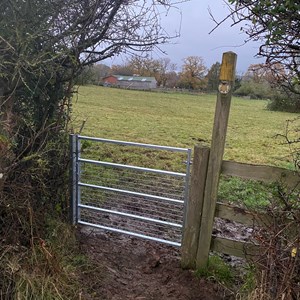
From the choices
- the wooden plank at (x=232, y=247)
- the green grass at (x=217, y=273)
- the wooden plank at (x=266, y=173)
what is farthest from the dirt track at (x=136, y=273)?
the wooden plank at (x=266, y=173)

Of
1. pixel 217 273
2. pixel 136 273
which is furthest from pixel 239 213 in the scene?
pixel 136 273

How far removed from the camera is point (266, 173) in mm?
2793

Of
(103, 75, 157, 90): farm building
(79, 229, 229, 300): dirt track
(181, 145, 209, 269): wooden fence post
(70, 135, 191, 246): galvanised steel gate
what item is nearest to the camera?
(79, 229, 229, 300): dirt track

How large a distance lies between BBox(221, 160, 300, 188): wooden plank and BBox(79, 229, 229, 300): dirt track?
1.05 metres

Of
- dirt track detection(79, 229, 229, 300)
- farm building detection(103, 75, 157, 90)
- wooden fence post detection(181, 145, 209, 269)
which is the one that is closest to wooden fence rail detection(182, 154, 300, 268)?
wooden fence post detection(181, 145, 209, 269)

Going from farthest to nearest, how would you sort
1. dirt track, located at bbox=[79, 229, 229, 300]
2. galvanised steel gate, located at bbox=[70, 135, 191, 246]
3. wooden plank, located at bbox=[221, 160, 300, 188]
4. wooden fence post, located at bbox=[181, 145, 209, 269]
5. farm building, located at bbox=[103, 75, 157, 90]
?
farm building, located at bbox=[103, 75, 157, 90]
galvanised steel gate, located at bbox=[70, 135, 191, 246]
wooden fence post, located at bbox=[181, 145, 209, 269]
dirt track, located at bbox=[79, 229, 229, 300]
wooden plank, located at bbox=[221, 160, 300, 188]

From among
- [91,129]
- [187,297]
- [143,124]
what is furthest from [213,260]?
[143,124]

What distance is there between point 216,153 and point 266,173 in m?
0.45

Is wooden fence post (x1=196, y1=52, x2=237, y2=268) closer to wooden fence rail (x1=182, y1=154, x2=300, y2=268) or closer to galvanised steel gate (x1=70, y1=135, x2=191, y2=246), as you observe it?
wooden fence rail (x1=182, y1=154, x2=300, y2=268)

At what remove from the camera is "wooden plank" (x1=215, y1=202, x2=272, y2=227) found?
8.96 feet

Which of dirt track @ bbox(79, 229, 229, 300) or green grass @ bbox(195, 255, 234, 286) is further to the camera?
green grass @ bbox(195, 255, 234, 286)

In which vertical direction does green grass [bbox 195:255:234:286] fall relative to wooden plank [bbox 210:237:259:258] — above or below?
below

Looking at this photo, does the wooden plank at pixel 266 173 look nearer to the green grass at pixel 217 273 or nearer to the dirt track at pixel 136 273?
the green grass at pixel 217 273

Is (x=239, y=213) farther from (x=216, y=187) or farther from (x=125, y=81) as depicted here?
(x=125, y=81)
